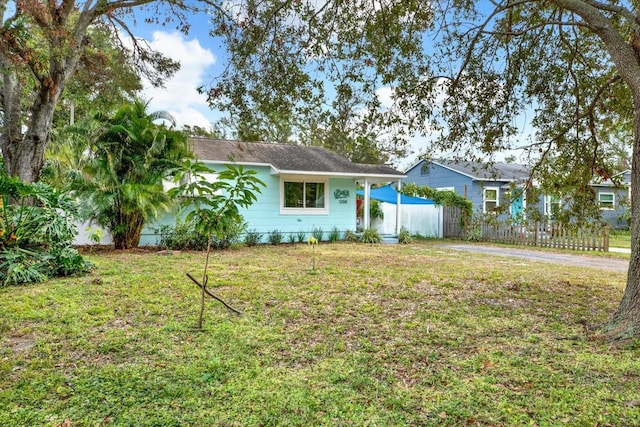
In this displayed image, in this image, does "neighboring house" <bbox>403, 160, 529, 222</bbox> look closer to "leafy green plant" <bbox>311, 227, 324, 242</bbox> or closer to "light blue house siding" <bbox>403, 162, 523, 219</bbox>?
"light blue house siding" <bbox>403, 162, 523, 219</bbox>

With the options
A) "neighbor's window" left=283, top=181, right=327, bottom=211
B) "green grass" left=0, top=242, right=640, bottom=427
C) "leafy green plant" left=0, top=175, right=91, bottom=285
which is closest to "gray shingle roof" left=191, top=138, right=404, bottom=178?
"neighbor's window" left=283, top=181, right=327, bottom=211

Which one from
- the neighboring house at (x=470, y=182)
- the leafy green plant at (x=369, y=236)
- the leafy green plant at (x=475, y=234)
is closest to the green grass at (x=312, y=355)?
the leafy green plant at (x=369, y=236)

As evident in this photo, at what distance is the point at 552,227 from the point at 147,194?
1374 centimetres

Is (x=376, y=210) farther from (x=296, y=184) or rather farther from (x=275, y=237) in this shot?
(x=275, y=237)

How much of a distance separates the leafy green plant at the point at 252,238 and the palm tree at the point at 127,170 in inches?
124

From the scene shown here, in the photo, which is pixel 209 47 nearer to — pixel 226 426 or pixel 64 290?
pixel 64 290

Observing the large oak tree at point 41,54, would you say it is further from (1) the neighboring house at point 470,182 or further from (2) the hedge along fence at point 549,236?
(1) the neighboring house at point 470,182

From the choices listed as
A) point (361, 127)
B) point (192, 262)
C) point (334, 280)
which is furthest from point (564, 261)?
point (192, 262)

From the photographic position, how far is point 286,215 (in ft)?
45.9

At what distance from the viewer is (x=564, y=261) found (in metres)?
10.5

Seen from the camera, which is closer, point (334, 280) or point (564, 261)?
point (334, 280)

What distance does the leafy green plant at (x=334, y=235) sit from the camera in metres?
14.6

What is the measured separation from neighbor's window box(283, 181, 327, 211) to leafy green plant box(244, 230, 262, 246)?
149cm

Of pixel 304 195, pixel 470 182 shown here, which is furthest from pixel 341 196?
pixel 470 182
